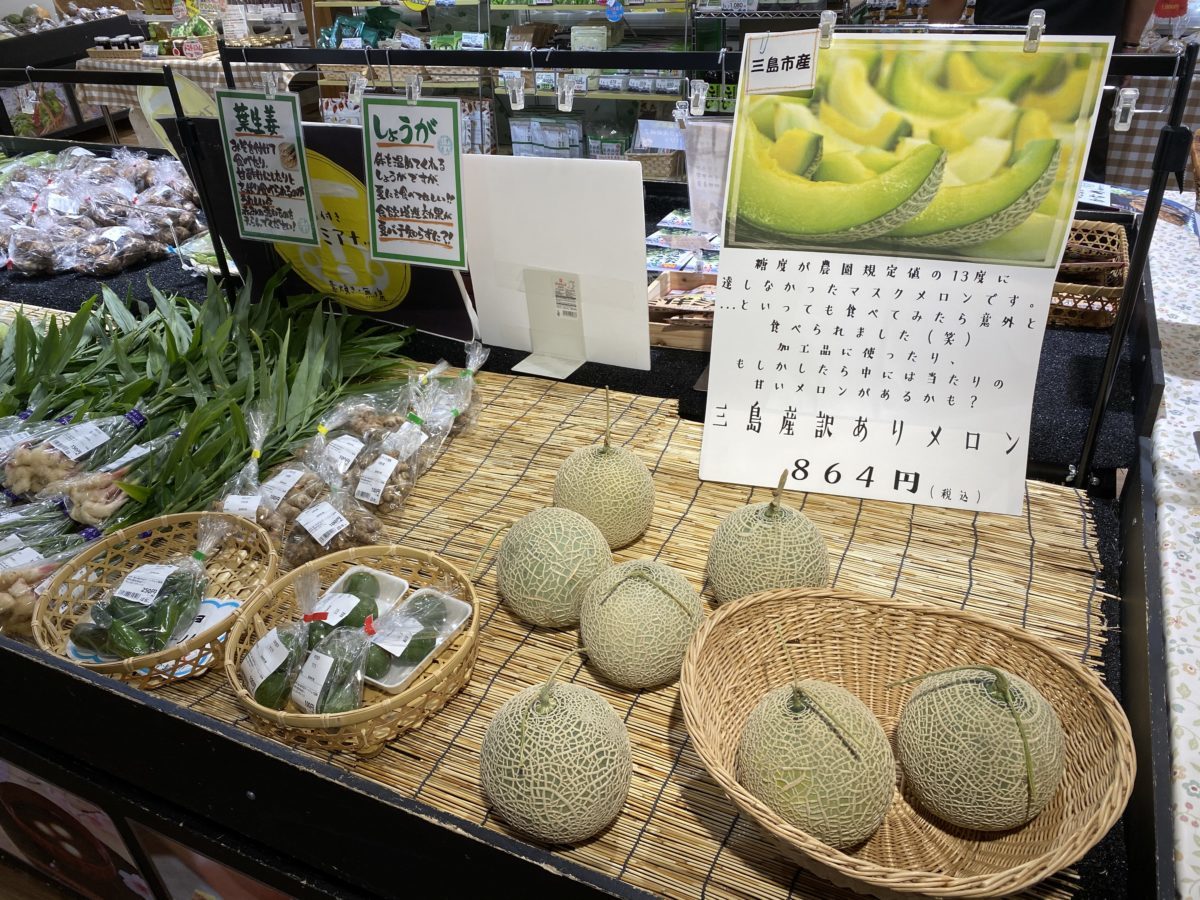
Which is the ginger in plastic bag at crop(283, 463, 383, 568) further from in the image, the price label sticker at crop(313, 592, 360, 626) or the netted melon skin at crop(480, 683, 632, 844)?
the netted melon skin at crop(480, 683, 632, 844)

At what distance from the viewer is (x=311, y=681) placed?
993mm

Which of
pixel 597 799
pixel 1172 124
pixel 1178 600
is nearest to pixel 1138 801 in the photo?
pixel 1178 600

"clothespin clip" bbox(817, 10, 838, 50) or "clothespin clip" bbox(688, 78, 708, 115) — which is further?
"clothespin clip" bbox(688, 78, 708, 115)

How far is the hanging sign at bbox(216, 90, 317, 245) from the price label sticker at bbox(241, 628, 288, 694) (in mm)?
1107

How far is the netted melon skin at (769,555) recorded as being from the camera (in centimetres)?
109

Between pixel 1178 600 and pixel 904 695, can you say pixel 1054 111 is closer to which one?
pixel 1178 600

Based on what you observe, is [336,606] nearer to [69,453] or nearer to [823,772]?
[823,772]

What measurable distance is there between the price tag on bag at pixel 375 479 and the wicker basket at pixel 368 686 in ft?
0.57

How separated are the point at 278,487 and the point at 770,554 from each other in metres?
0.87

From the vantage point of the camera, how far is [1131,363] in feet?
5.60

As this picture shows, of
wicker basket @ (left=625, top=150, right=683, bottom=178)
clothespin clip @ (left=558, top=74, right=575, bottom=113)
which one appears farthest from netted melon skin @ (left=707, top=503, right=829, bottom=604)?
wicker basket @ (left=625, top=150, right=683, bottom=178)

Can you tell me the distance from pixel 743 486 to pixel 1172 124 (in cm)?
82

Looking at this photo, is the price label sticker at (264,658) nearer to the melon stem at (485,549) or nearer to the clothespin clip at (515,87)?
the melon stem at (485,549)

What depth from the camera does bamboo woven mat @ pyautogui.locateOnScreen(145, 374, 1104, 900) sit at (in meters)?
0.89
